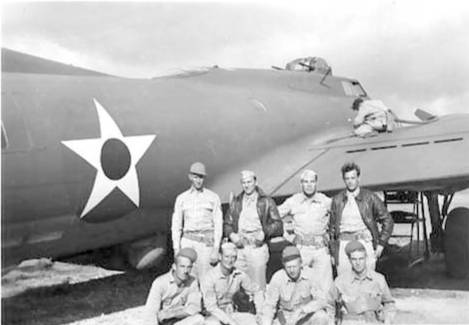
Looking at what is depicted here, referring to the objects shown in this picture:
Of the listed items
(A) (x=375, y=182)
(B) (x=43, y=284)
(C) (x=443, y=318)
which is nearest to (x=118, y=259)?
(B) (x=43, y=284)

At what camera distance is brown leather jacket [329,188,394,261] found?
610cm

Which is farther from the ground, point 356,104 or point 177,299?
point 356,104

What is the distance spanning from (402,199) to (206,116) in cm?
387

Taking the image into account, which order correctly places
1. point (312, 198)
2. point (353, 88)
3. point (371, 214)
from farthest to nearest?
point (353, 88), point (312, 198), point (371, 214)

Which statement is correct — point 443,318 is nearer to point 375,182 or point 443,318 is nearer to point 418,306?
point 418,306

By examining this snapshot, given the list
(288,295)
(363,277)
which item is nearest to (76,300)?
(288,295)

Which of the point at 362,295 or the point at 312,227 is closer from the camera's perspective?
the point at 362,295

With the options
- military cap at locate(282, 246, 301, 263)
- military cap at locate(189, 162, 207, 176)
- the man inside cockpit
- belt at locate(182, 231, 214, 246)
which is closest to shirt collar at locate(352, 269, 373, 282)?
military cap at locate(282, 246, 301, 263)

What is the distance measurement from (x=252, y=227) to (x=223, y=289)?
91 centimetres

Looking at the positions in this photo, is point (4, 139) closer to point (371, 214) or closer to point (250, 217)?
point (250, 217)

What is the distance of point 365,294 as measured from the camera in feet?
17.0

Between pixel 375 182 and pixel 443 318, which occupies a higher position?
pixel 375 182

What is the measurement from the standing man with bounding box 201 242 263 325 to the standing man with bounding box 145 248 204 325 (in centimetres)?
Answer: 13

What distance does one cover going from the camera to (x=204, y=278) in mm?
5734
